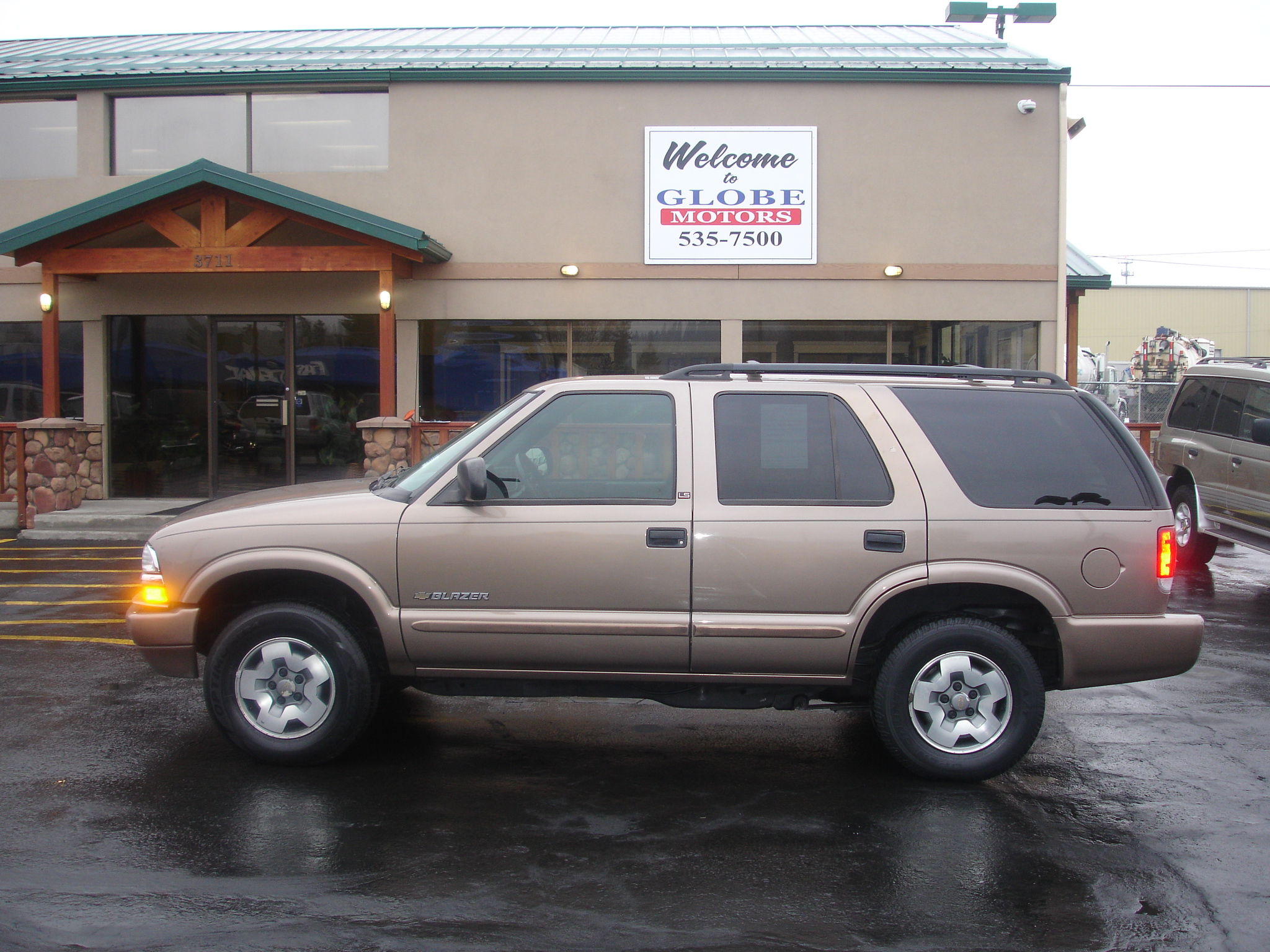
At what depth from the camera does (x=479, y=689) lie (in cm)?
468

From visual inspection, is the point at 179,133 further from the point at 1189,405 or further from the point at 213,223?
the point at 1189,405

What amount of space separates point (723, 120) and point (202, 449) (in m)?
8.79

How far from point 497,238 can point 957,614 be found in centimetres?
1048

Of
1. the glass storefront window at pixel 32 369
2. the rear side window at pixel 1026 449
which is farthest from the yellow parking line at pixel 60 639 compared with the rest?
the glass storefront window at pixel 32 369

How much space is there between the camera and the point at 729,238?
13438 millimetres

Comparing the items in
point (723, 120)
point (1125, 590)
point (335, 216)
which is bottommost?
point (1125, 590)

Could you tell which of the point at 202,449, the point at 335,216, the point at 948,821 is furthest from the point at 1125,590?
the point at 202,449

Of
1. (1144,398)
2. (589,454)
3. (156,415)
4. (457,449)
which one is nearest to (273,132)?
(156,415)

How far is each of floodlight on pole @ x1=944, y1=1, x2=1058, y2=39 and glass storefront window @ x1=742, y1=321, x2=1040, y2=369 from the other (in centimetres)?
737

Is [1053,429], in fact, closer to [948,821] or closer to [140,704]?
[948,821]

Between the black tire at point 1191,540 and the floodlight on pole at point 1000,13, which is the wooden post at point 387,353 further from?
the floodlight on pole at point 1000,13

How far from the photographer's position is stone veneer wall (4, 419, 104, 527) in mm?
12859

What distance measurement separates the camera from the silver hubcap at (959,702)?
4.44 meters

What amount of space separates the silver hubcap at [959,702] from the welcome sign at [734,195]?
979 cm
